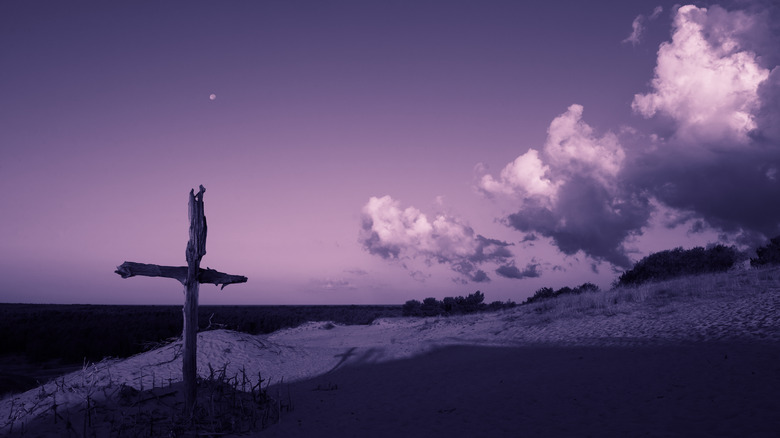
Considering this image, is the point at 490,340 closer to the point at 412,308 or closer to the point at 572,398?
the point at 572,398

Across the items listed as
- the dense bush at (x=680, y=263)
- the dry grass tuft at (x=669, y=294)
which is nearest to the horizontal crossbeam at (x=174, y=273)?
the dry grass tuft at (x=669, y=294)

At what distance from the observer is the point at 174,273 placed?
9.20 meters

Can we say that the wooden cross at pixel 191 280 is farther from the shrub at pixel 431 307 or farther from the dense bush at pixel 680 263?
the shrub at pixel 431 307

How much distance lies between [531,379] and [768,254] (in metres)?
28.6

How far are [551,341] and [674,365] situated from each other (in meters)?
6.77

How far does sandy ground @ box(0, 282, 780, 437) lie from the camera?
8422 millimetres

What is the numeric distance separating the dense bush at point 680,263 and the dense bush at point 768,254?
1.54 meters

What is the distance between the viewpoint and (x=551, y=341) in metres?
18.0

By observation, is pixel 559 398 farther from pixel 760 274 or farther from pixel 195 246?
pixel 760 274

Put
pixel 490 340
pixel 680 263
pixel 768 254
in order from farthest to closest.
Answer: pixel 680 263
pixel 768 254
pixel 490 340

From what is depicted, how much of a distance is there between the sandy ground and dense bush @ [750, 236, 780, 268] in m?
16.2

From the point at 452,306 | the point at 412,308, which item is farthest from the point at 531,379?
the point at 412,308

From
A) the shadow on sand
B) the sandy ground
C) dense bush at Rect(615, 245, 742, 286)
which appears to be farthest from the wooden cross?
dense bush at Rect(615, 245, 742, 286)

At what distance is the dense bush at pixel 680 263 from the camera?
1315 inches
